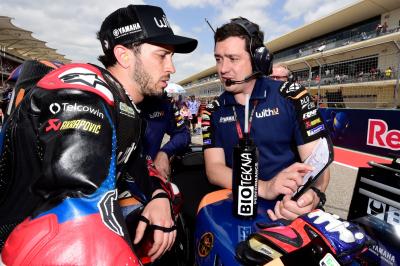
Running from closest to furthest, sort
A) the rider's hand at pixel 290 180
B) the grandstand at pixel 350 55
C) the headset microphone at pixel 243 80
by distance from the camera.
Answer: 1. the rider's hand at pixel 290 180
2. the headset microphone at pixel 243 80
3. the grandstand at pixel 350 55

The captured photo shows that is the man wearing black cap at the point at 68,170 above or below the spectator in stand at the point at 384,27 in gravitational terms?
below

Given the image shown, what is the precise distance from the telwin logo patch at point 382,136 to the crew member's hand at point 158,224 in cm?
553

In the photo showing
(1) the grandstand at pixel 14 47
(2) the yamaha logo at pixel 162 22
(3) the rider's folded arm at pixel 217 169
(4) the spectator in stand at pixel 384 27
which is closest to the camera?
(2) the yamaha logo at pixel 162 22

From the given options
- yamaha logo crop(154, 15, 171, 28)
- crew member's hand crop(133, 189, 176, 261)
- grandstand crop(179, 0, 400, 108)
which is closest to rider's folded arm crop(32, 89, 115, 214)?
crew member's hand crop(133, 189, 176, 261)

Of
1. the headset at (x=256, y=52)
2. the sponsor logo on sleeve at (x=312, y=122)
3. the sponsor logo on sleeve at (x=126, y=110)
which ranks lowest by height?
the sponsor logo on sleeve at (x=312, y=122)

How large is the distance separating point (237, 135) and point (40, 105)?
1283mm

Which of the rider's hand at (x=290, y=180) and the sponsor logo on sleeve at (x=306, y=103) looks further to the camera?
the sponsor logo on sleeve at (x=306, y=103)

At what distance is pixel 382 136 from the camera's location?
5934mm

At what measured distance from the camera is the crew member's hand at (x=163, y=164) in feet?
7.38

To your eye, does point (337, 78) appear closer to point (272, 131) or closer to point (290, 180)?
point (272, 131)

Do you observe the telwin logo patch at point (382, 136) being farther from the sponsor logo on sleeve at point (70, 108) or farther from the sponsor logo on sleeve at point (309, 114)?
the sponsor logo on sleeve at point (70, 108)

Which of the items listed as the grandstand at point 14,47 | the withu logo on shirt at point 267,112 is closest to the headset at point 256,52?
the withu logo on shirt at point 267,112

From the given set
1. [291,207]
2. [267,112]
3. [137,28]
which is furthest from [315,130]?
[137,28]

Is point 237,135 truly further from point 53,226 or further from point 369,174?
point 53,226
